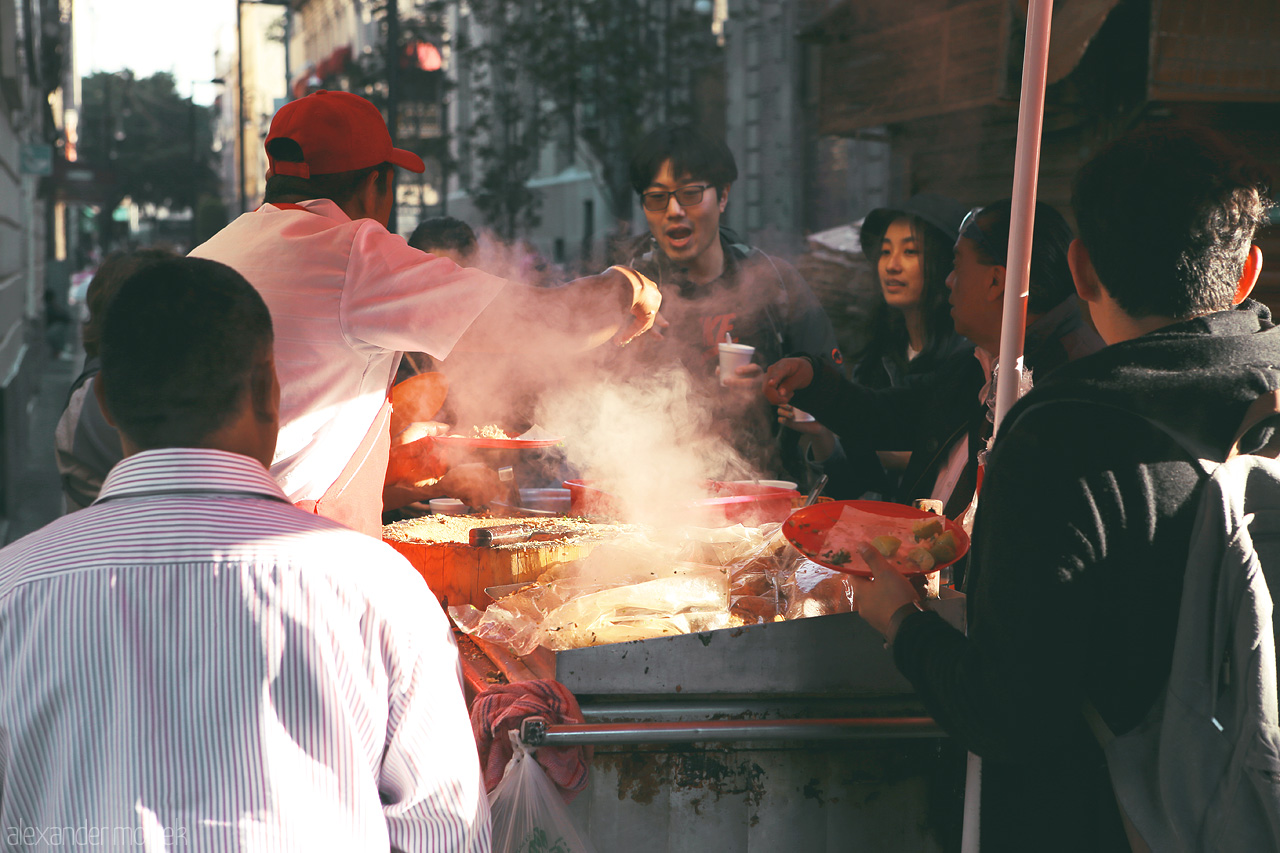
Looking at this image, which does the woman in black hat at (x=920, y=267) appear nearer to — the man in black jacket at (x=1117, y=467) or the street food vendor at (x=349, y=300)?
the street food vendor at (x=349, y=300)

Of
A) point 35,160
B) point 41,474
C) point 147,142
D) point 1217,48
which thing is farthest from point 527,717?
point 147,142

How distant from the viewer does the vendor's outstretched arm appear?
2234 millimetres

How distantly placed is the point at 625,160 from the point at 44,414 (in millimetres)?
9728

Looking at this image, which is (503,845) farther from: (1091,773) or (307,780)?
(1091,773)

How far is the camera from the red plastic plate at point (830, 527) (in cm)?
201

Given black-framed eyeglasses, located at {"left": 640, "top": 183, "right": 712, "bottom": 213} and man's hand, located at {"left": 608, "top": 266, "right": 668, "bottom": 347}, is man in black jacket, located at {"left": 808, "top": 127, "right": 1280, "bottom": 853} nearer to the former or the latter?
man's hand, located at {"left": 608, "top": 266, "right": 668, "bottom": 347}

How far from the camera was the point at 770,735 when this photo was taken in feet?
6.62

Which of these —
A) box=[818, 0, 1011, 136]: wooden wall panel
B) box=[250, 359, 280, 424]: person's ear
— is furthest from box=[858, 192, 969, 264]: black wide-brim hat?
Result: box=[250, 359, 280, 424]: person's ear

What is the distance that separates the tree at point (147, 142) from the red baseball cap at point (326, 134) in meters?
37.3

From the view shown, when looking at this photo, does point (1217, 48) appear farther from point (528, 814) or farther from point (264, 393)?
point (264, 393)

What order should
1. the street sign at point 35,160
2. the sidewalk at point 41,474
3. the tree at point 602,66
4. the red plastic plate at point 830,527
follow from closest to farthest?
the red plastic plate at point 830,527 < the sidewalk at point 41,474 < the street sign at point 35,160 < the tree at point 602,66

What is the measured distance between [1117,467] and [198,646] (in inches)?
54.4

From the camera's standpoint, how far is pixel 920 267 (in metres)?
4.17

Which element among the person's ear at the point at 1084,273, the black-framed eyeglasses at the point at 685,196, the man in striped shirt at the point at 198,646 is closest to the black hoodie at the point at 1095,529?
the person's ear at the point at 1084,273
